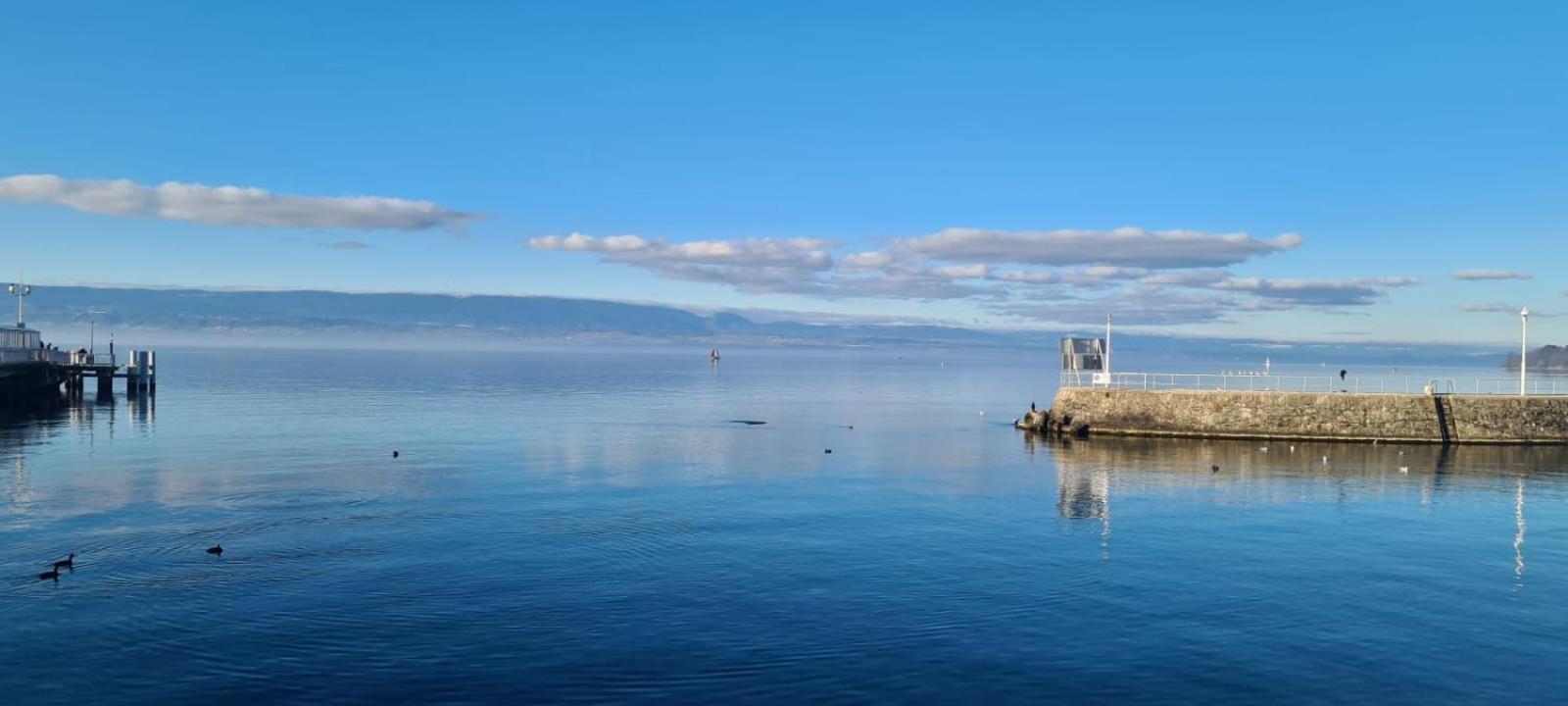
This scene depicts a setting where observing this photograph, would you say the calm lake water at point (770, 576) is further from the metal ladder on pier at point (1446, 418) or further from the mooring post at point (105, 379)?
the mooring post at point (105, 379)

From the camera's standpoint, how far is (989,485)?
155 ft

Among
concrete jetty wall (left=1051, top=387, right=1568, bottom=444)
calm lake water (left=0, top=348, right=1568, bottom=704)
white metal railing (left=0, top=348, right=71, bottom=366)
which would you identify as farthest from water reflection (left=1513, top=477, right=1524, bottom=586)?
white metal railing (left=0, top=348, right=71, bottom=366)

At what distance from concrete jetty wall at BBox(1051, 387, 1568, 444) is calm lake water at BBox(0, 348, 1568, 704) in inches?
205

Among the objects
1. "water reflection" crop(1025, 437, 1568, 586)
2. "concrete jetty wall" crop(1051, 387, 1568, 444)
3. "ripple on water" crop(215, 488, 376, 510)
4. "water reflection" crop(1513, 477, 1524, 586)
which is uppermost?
"concrete jetty wall" crop(1051, 387, 1568, 444)

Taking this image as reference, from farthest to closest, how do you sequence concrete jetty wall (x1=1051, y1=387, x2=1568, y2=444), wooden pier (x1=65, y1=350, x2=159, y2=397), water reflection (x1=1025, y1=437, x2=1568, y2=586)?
1. wooden pier (x1=65, y1=350, x2=159, y2=397)
2. concrete jetty wall (x1=1051, y1=387, x2=1568, y2=444)
3. water reflection (x1=1025, y1=437, x2=1568, y2=586)

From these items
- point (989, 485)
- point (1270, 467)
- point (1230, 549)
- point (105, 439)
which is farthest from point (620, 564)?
point (105, 439)

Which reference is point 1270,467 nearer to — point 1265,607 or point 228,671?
point 1265,607

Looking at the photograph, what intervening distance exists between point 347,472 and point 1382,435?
62.1 metres

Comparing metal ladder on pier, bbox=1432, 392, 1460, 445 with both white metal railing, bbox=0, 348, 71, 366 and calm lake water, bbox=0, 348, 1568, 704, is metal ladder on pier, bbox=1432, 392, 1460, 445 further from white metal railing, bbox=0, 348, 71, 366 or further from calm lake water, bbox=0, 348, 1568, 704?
white metal railing, bbox=0, 348, 71, 366

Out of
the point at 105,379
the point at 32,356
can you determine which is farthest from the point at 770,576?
the point at 105,379

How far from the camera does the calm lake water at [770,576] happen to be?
20.2 m

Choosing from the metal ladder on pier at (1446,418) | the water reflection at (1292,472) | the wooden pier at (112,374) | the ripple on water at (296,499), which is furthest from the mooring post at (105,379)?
the metal ladder on pier at (1446,418)

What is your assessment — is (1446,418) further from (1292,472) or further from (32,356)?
(32,356)

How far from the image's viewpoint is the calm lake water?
66.3 feet
